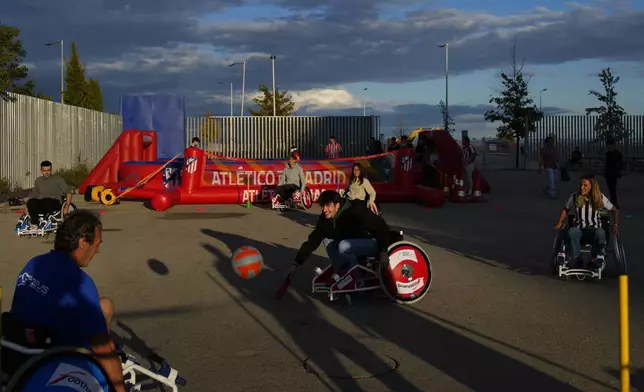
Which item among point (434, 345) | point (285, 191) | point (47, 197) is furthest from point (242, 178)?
point (434, 345)

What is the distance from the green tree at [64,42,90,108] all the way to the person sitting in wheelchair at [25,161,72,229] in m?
35.1

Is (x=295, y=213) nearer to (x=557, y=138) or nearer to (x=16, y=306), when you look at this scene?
(x=16, y=306)

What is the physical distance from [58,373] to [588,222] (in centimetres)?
723

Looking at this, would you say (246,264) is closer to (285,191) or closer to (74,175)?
(285,191)

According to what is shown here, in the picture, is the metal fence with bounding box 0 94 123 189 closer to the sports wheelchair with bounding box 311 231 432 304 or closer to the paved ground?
the paved ground

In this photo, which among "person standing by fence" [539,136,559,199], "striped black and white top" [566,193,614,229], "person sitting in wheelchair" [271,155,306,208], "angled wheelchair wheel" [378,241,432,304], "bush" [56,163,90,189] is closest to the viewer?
"angled wheelchair wheel" [378,241,432,304]

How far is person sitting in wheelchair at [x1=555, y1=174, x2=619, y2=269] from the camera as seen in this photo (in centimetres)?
908

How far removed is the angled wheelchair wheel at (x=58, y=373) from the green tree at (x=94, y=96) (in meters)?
46.5

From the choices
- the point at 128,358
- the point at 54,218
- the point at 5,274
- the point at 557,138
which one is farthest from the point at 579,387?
the point at 557,138

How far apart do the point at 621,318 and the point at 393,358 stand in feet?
8.22

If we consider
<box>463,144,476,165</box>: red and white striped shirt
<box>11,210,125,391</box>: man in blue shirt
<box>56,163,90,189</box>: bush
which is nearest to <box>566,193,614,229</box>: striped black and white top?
<box>11,210,125,391</box>: man in blue shirt

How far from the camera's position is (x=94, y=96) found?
50.6 m

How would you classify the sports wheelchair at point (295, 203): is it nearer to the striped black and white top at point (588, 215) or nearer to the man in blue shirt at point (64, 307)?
the striped black and white top at point (588, 215)

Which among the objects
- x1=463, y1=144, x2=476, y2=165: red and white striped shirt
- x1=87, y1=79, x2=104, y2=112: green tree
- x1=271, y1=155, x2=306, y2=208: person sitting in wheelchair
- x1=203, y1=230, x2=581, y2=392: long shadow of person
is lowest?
x1=203, y1=230, x2=581, y2=392: long shadow of person
